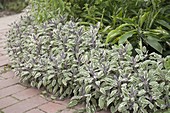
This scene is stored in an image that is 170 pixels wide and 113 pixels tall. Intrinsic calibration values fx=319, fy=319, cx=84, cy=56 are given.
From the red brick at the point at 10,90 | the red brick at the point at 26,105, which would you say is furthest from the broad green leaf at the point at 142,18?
the red brick at the point at 10,90

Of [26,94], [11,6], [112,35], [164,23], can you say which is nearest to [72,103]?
[26,94]

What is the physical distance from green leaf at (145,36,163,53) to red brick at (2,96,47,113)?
3.51 feet

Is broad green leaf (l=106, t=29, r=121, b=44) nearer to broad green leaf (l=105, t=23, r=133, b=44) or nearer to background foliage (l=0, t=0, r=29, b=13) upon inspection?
broad green leaf (l=105, t=23, r=133, b=44)

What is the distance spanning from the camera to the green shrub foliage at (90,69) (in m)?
2.37

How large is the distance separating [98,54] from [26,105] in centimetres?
75

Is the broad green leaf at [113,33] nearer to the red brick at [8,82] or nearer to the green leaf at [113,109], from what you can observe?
the green leaf at [113,109]

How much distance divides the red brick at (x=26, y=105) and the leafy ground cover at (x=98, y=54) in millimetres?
138

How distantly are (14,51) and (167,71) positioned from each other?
1.78 m

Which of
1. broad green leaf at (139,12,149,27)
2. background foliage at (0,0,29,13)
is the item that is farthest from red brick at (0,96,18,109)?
background foliage at (0,0,29,13)

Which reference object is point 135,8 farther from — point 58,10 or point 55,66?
point 55,66

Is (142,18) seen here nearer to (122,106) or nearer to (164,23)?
(164,23)

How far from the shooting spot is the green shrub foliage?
2369 millimetres

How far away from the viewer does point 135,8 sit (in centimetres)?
344

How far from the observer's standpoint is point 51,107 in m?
2.65
